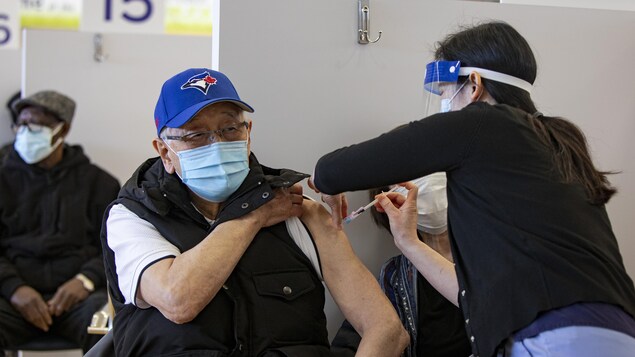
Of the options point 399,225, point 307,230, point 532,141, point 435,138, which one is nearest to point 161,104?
point 307,230

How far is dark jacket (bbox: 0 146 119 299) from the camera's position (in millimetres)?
3467

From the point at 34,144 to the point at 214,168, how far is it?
2.22 metres

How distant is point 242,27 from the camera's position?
6.89 feet

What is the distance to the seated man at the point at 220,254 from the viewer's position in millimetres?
1699

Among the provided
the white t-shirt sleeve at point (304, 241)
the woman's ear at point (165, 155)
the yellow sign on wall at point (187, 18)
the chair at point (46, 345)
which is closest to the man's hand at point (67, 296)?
the chair at point (46, 345)

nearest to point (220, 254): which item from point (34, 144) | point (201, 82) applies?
point (201, 82)

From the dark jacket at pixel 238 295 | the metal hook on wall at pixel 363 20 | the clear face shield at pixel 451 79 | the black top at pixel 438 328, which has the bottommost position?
the black top at pixel 438 328

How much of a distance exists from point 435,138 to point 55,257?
2.69m

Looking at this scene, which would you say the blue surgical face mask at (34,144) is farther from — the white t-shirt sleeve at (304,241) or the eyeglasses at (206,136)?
the white t-shirt sleeve at (304,241)

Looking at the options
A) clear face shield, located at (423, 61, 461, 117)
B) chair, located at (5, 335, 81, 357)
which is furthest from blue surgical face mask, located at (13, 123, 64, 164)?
clear face shield, located at (423, 61, 461, 117)

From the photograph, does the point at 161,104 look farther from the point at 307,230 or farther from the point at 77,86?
the point at 77,86

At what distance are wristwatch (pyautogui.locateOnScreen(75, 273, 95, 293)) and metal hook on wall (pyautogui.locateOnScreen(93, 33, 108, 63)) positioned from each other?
1321 mm

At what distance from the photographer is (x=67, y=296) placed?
3393 mm

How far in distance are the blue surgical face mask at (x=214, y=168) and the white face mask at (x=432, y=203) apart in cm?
50
